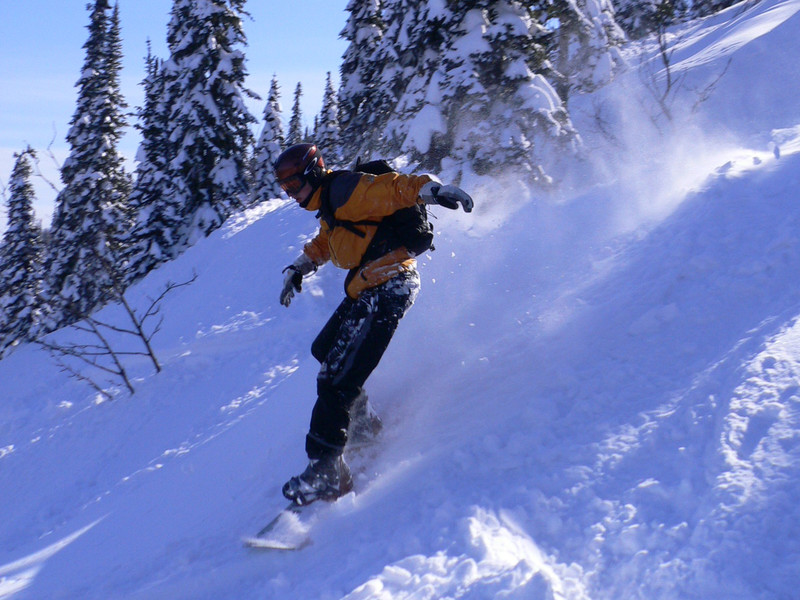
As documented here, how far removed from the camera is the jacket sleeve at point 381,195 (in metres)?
4.10

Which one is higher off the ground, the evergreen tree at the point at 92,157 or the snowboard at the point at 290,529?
the evergreen tree at the point at 92,157

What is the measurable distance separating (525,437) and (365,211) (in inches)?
71.8

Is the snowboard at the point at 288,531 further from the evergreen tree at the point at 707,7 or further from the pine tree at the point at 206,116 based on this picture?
the evergreen tree at the point at 707,7

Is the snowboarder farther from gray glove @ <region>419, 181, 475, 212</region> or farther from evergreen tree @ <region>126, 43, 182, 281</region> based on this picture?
evergreen tree @ <region>126, 43, 182, 281</region>

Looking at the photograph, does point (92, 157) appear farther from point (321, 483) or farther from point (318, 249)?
point (321, 483)

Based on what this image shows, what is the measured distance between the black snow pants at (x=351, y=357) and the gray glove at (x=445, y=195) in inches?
24.4

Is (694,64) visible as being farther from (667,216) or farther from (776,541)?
(776,541)

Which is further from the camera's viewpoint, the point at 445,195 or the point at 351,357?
the point at 351,357

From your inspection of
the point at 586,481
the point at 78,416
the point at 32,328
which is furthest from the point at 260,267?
the point at 32,328

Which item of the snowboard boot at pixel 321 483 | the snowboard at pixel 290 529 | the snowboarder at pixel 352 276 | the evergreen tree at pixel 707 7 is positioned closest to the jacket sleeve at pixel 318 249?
the snowboarder at pixel 352 276

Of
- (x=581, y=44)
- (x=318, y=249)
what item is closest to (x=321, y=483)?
(x=318, y=249)

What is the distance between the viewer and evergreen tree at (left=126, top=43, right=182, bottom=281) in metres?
21.8

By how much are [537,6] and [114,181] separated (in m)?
19.6

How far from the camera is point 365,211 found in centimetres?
425
